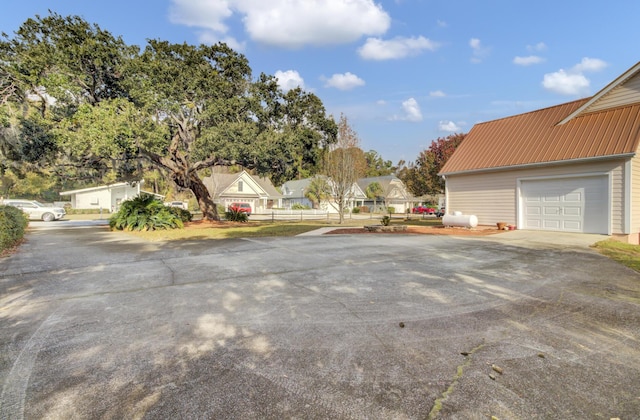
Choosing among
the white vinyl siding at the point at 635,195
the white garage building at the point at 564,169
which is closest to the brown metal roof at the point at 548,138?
the white garage building at the point at 564,169

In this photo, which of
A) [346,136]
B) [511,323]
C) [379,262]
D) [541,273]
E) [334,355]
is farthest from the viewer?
[346,136]

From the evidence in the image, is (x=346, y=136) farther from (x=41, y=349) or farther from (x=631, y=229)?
(x=41, y=349)

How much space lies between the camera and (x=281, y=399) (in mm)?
2359

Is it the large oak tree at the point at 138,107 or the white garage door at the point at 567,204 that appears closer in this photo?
the white garage door at the point at 567,204

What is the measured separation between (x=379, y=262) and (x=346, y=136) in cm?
1653

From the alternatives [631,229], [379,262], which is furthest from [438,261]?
[631,229]

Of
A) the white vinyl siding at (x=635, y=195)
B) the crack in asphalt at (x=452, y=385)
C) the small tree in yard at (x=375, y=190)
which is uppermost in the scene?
the small tree in yard at (x=375, y=190)

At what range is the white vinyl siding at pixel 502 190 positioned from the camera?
11.4 metres

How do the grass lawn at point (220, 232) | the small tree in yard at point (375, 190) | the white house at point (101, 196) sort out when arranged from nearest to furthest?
the grass lawn at point (220, 232)
the white house at point (101, 196)
the small tree in yard at point (375, 190)

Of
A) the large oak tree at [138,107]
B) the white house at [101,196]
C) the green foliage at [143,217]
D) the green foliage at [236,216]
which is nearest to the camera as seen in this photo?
the large oak tree at [138,107]

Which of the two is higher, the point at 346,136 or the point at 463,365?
the point at 346,136

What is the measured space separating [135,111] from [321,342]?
51.5 feet

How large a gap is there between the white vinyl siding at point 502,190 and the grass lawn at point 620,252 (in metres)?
1.95

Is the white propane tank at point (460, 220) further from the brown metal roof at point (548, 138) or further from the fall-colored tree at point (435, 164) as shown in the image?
the fall-colored tree at point (435, 164)
